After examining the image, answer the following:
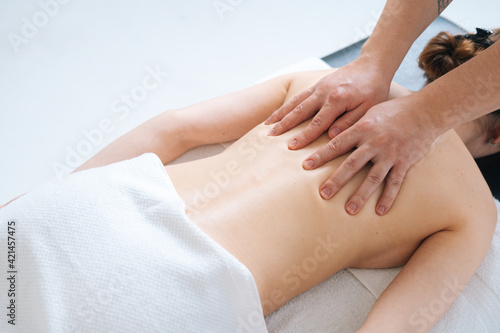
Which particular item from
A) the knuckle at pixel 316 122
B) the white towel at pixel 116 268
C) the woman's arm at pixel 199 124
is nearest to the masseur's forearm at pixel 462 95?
the knuckle at pixel 316 122

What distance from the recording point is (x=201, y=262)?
2.84 feet

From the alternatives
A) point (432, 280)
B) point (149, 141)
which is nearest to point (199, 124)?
point (149, 141)

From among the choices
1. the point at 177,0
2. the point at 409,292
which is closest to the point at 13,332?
the point at 409,292

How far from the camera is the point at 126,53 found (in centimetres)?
216

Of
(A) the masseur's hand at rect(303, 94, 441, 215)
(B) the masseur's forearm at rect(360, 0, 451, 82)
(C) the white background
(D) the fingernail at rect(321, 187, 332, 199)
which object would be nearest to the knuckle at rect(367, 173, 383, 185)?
(A) the masseur's hand at rect(303, 94, 441, 215)

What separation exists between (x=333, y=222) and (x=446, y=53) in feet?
2.26

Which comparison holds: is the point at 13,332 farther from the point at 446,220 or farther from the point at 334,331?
the point at 446,220

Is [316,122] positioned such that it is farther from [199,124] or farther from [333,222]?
[199,124]

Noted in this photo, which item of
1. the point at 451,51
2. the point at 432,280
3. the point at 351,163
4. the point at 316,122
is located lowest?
the point at 432,280

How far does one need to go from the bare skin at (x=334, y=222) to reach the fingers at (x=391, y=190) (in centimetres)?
2

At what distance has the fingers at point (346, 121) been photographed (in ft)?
3.68

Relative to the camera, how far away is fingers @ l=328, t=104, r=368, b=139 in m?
1.12

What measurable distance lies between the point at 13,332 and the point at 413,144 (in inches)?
39.8

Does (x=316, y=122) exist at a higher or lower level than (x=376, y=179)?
higher
